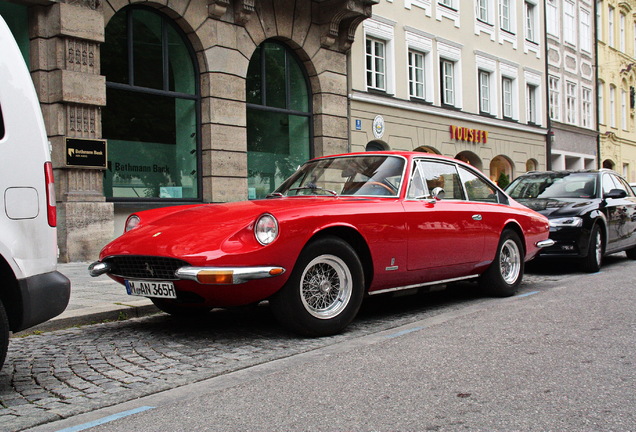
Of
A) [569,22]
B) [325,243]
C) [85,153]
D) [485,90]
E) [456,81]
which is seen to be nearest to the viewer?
[325,243]

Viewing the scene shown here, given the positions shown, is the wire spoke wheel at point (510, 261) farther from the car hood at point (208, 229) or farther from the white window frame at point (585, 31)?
the white window frame at point (585, 31)

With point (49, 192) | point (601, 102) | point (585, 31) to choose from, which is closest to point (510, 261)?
point (49, 192)

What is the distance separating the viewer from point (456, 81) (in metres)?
22.7

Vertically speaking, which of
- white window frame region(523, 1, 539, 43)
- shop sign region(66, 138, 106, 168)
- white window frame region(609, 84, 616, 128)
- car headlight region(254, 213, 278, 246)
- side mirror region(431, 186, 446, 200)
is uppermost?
white window frame region(523, 1, 539, 43)

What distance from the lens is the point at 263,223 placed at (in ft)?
16.8

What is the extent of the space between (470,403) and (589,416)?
59cm

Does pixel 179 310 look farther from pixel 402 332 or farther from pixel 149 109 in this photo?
pixel 149 109

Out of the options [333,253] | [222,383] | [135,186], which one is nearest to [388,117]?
[135,186]

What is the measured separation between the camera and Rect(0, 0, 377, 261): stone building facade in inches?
456

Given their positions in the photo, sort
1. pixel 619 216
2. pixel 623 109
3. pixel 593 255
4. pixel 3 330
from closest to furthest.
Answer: pixel 3 330, pixel 593 255, pixel 619 216, pixel 623 109

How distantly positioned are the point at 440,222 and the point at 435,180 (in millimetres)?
516

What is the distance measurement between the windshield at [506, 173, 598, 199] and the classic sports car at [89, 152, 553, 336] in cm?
370

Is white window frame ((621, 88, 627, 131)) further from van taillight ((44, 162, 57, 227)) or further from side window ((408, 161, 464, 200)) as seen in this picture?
van taillight ((44, 162, 57, 227))

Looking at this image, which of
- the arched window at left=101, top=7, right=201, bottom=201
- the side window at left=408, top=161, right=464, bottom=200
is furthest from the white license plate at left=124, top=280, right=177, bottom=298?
the arched window at left=101, top=7, right=201, bottom=201
